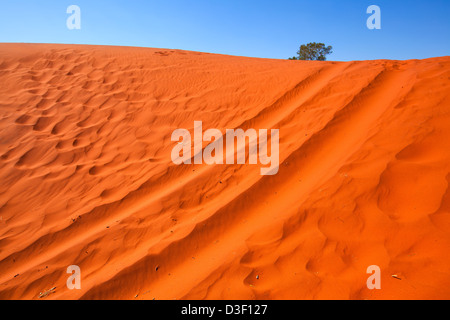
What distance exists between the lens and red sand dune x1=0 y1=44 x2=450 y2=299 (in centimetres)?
175

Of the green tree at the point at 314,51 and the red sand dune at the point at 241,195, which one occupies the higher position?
the green tree at the point at 314,51

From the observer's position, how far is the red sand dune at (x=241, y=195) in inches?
69.1

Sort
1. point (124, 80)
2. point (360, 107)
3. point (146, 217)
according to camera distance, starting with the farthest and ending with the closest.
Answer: point (124, 80) → point (360, 107) → point (146, 217)

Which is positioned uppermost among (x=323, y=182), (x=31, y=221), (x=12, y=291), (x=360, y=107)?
(x=360, y=107)

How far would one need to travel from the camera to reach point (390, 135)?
8.86ft

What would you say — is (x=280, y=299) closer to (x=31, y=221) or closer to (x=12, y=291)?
(x=12, y=291)

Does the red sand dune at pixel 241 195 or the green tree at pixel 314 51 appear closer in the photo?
the red sand dune at pixel 241 195

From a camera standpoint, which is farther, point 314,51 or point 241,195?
point 314,51

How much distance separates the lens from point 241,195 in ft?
8.55

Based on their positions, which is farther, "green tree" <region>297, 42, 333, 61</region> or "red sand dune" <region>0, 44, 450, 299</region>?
"green tree" <region>297, 42, 333, 61</region>

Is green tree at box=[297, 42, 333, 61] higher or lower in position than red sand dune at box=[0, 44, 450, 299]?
higher

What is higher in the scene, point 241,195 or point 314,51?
point 314,51
